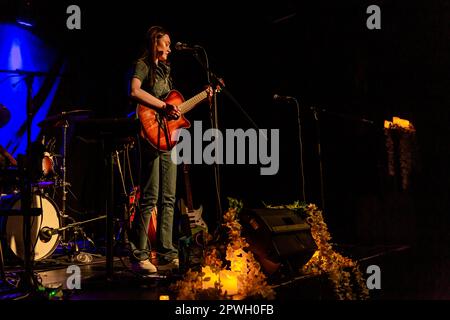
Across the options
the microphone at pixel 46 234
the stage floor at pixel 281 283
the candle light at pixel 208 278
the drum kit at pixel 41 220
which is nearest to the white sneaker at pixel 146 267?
the stage floor at pixel 281 283

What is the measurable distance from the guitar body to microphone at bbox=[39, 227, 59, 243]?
1.45 meters

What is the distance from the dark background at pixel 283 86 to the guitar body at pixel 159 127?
1.56m

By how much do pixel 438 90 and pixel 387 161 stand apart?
1.28 m

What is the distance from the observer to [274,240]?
8.90 ft

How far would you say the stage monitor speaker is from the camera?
8.90 ft

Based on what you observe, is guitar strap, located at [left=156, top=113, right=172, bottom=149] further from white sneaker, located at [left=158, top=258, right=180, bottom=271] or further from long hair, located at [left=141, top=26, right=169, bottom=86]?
white sneaker, located at [left=158, top=258, right=180, bottom=271]

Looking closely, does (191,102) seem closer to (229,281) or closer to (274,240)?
(274,240)

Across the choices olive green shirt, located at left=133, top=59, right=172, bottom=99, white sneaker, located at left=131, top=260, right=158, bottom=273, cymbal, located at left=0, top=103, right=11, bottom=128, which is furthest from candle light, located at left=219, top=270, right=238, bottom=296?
cymbal, located at left=0, top=103, right=11, bottom=128

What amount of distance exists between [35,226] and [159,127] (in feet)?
5.38

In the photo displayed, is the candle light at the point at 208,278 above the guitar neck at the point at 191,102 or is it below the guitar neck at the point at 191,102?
below

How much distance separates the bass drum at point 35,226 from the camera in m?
3.94

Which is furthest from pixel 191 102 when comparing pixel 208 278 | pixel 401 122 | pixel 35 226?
pixel 401 122

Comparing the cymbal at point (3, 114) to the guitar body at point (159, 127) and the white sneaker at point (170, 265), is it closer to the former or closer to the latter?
the guitar body at point (159, 127)
